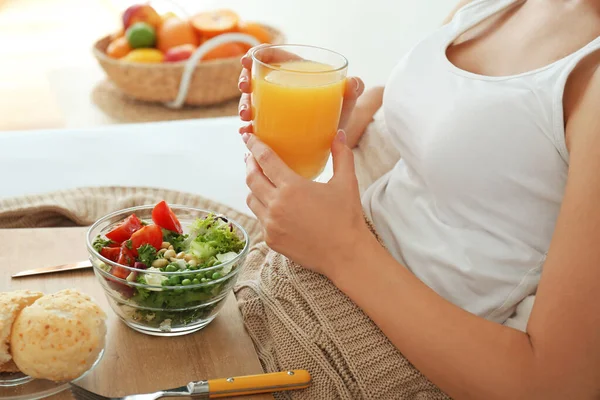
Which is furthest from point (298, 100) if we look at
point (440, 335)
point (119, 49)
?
point (119, 49)

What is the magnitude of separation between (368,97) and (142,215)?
0.60 metres

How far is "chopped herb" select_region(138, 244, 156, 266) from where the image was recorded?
0.90 metres

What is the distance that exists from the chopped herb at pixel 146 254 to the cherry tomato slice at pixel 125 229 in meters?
0.06

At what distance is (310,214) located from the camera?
928mm

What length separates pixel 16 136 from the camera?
1693 mm

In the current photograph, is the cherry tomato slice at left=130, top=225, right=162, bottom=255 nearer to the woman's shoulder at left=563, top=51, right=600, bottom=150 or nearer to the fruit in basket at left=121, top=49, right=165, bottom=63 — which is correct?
the woman's shoulder at left=563, top=51, right=600, bottom=150

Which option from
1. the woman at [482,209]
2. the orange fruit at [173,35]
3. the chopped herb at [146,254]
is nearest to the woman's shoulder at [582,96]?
the woman at [482,209]

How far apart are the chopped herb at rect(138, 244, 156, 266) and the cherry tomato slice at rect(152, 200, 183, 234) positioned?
84mm

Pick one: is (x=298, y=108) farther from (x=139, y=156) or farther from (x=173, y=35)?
(x=173, y=35)

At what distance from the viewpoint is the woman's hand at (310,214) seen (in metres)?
0.93

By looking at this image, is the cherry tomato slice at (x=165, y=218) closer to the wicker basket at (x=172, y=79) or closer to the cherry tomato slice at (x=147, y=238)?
the cherry tomato slice at (x=147, y=238)

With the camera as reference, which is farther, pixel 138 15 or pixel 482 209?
pixel 138 15

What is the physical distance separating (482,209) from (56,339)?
23.4 inches

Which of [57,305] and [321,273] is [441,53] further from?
[57,305]
